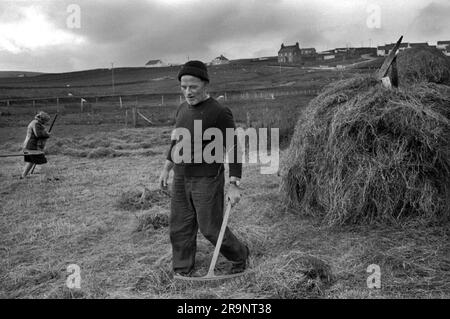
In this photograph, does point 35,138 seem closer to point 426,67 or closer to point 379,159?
point 379,159

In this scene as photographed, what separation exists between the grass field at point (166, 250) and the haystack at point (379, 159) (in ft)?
0.85

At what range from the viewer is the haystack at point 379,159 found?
5094mm

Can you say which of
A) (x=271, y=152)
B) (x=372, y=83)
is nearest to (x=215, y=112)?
(x=372, y=83)

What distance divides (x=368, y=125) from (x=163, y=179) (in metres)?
2.64

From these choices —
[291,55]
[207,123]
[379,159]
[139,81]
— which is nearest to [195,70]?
[207,123]

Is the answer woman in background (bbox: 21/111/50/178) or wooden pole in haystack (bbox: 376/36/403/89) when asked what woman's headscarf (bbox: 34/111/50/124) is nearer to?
woman in background (bbox: 21/111/50/178)

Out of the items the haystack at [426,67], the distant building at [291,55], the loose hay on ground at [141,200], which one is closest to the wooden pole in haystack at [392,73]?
the haystack at [426,67]

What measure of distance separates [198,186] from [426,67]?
16.9 ft

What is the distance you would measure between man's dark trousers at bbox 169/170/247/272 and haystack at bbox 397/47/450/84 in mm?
4382

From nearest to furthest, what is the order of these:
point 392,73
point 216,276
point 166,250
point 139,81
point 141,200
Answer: point 216,276 < point 166,250 < point 392,73 < point 141,200 < point 139,81

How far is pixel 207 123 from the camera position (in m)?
3.76

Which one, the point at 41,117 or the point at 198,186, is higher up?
the point at 41,117

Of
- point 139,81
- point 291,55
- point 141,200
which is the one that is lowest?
point 141,200

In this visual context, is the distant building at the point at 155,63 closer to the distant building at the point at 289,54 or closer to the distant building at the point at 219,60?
the distant building at the point at 219,60
